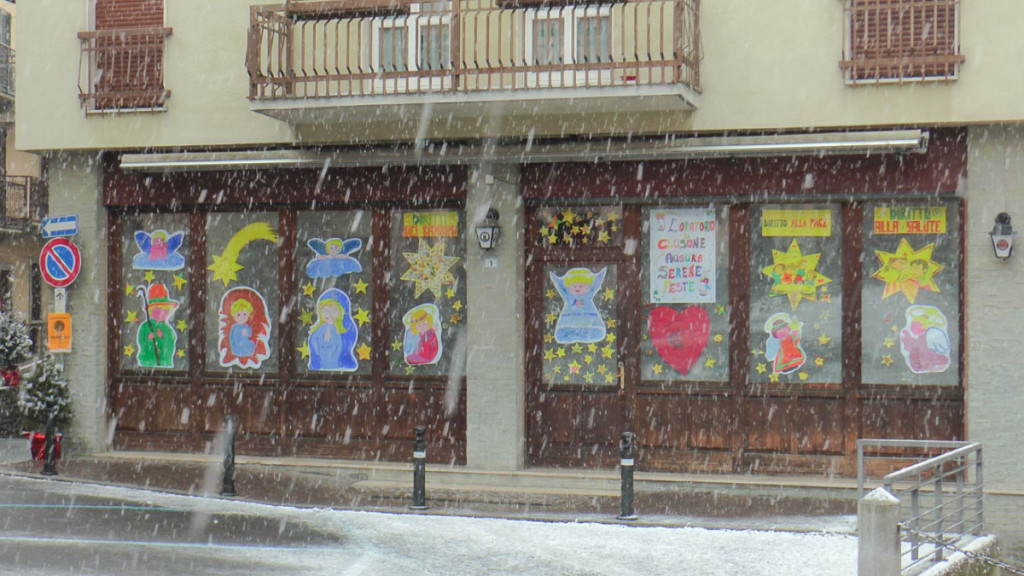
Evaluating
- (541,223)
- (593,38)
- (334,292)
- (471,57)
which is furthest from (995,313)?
(334,292)

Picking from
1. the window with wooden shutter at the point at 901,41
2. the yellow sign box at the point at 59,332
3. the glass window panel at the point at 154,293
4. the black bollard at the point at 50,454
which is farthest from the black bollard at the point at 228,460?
the window with wooden shutter at the point at 901,41

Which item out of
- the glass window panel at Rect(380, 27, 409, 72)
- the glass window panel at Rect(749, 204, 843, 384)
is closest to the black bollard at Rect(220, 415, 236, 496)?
the glass window panel at Rect(380, 27, 409, 72)

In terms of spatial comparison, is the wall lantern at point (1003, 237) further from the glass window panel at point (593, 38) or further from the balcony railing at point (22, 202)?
the balcony railing at point (22, 202)

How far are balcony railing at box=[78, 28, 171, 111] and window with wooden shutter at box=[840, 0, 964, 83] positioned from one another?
8469 mm

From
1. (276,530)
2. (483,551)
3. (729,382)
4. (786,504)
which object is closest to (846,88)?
(729,382)

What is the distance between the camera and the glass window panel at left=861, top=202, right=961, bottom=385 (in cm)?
1381

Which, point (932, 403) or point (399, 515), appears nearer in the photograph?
point (399, 515)

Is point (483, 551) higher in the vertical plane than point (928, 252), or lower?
lower

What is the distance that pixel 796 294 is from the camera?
14.3 metres

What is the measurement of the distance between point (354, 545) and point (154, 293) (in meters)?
A: 6.85

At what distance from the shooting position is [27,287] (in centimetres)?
3300

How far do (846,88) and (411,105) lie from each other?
15.8 feet

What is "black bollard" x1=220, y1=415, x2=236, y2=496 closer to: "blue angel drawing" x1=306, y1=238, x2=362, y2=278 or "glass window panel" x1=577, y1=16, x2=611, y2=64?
"blue angel drawing" x1=306, y1=238, x2=362, y2=278

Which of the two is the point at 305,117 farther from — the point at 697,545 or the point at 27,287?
the point at 27,287
